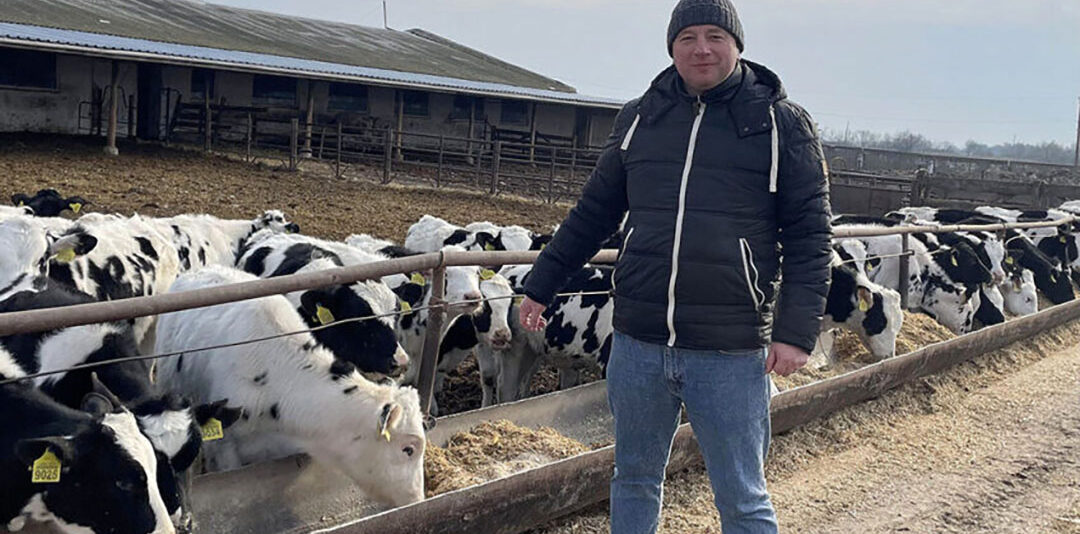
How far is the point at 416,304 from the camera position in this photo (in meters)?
8.62

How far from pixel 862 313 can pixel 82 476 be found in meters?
6.88

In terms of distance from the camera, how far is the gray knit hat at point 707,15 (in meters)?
3.43

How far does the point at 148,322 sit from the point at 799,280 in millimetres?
4939

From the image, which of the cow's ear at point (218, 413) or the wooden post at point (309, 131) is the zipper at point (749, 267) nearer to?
the cow's ear at point (218, 413)

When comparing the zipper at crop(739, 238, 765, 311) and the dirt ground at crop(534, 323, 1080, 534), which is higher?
the zipper at crop(739, 238, 765, 311)

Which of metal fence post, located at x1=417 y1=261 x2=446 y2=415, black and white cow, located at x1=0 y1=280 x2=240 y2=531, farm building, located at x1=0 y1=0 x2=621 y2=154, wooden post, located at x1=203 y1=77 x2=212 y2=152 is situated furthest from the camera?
wooden post, located at x1=203 y1=77 x2=212 y2=152

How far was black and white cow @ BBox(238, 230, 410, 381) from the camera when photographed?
669cm

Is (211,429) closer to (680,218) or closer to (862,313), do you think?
(680,218)

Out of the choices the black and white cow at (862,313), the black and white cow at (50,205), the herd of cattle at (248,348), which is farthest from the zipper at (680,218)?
the black and white cow at (50,205)

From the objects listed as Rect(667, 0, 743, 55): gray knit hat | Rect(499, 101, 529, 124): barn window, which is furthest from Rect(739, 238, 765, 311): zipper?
Rect(499, 101, 529, 124): barn window

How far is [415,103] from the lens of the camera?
34.1 m

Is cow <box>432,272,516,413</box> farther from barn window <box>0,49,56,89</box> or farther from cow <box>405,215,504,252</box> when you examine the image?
barn window <box>0,49,56,89</box>

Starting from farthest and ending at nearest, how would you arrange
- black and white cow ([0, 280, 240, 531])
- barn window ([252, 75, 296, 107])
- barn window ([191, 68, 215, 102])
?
barn window ([252, 75, 296, 107]), barn window ([191, 68, 215, 102]), black and white cow ([0, 280, 240, 531])

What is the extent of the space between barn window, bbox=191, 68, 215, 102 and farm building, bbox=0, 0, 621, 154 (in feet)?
0.14
